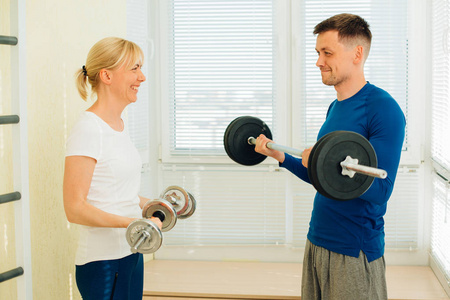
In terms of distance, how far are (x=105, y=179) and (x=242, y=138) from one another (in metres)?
0.67

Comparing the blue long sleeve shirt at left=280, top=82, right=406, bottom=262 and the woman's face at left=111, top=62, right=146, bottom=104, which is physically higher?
the woman's face at left=111, top=62, right=146, bottom=104

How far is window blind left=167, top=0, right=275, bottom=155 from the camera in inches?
129

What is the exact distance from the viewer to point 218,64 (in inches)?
131

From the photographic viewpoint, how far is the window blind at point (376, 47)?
10.3ft

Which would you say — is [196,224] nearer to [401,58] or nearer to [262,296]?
[262,296]

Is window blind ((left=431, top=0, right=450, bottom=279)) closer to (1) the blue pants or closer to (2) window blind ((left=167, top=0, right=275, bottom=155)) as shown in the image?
(2) window blind ((left=167, top=0, right=275, bottom=155))

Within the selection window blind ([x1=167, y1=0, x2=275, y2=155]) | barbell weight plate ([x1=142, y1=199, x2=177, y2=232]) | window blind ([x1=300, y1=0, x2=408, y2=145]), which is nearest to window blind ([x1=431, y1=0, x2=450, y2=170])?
window blind ([x1=300, y1=0, x2=408, y2=145])

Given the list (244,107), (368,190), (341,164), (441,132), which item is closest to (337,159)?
(341,164)

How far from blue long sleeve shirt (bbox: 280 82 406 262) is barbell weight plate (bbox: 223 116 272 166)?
1.38 feet

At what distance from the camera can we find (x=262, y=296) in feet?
9.34

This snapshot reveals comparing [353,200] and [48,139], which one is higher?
[48,139]

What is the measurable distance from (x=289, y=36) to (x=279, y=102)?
16.6 inches

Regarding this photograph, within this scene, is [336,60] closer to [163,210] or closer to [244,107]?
[163,210]

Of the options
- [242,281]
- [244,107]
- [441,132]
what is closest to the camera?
[441,132]
